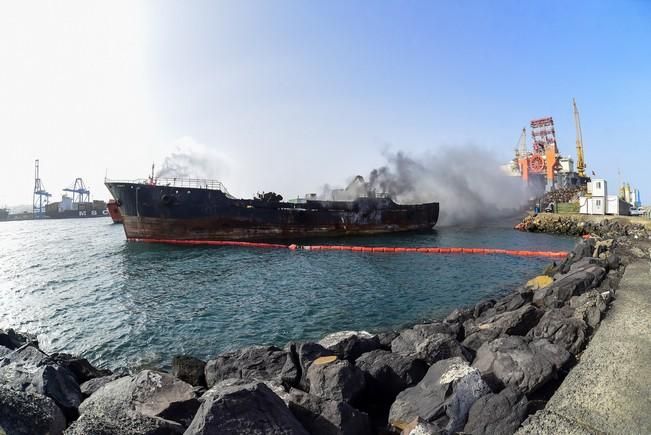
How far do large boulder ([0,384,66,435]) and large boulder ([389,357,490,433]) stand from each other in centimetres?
436

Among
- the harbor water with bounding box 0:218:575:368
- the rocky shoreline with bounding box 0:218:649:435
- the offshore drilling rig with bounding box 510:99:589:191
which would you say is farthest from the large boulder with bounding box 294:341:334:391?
the offshore drilling rig with bounding box 510:99:589:191

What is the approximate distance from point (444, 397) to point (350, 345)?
8.54 feet

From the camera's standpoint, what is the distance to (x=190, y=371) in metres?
6.92

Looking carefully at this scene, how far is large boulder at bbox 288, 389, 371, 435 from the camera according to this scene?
4.36 m

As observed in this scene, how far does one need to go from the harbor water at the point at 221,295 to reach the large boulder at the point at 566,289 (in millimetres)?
3037

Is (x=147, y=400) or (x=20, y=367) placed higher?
(x=147, y=400)

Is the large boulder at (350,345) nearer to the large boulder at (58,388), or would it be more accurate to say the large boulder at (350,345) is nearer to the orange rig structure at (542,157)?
the large boulder at (58,388)

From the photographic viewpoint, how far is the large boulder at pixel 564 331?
669 centimetres

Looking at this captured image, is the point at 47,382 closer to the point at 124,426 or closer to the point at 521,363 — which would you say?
the point at 124,426

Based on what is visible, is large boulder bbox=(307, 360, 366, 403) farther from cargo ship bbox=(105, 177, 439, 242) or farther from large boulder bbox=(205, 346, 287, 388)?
cargo ship bbox=(105, 177, 439, 242)

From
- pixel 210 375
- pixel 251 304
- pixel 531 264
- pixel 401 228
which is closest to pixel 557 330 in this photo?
pixel 210 375

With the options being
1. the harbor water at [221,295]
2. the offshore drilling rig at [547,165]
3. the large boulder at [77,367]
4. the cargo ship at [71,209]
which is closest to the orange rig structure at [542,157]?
the offshore drilling rig at [547,165]

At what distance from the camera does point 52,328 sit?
11578 mm

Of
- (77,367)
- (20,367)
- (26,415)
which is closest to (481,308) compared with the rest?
(77,367)
